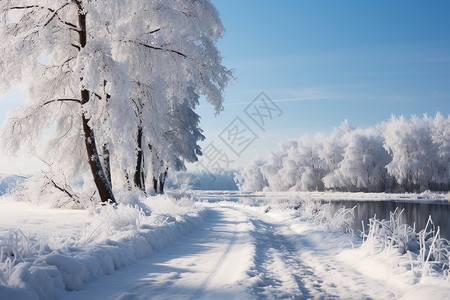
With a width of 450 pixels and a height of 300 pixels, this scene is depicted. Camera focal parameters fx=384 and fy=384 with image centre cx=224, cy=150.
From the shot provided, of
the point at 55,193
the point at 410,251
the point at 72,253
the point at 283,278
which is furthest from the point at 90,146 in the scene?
the point at 410,251

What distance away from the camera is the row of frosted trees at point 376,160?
53406 mm

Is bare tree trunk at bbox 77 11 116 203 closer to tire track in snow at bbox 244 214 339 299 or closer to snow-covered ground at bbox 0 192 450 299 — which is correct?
snow-covered ground at bbox 0 192 450 299

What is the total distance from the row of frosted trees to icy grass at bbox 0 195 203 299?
51.2m

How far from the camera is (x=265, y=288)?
5.30 meters

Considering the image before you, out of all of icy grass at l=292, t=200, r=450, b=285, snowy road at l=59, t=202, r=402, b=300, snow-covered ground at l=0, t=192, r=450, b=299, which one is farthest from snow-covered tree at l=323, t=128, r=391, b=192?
snowy road at l=59, t=202, r=402, b=300

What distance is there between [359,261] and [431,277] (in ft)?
6.35

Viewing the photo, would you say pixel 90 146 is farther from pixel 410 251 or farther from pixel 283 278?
pixel 410 251

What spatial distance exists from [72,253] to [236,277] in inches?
101

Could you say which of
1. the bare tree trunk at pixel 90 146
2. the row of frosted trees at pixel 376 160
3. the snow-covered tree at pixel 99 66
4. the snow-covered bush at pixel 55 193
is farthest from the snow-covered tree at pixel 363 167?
the bare tree trunk at pixel 90 146

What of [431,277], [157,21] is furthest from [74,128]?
[431,277]

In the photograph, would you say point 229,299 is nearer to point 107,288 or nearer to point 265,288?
point 265,288

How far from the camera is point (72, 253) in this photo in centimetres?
594

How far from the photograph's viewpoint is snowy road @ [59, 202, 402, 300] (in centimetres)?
500

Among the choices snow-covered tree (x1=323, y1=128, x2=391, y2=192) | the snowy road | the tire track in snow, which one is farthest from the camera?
snow-covered tree (x1=323, y1=128, x2=391, y2=192)
